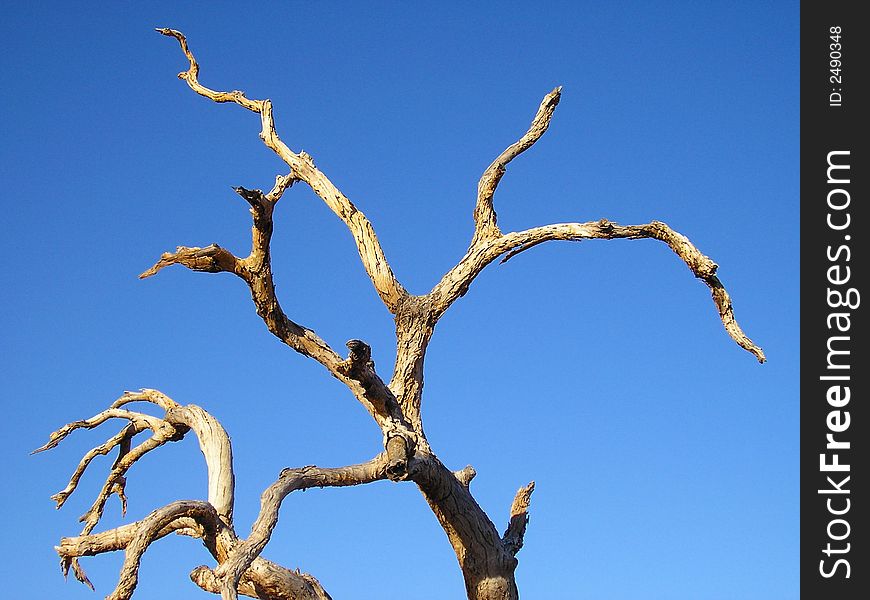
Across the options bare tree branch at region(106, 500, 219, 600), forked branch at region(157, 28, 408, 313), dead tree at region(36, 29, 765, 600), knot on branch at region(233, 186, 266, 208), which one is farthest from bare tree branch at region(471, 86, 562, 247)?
bare tree branch at region(106, 500, 219, 600)

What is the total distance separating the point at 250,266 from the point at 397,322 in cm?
132

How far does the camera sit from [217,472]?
873 cm

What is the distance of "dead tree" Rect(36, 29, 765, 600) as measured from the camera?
8.01 metres

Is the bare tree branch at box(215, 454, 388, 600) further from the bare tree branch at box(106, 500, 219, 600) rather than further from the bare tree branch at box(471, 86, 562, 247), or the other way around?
the bare tree branch at box(471, 86, 562, 247)

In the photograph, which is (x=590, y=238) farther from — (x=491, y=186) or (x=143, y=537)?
(x=143, y=537)

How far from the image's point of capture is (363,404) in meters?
8.83

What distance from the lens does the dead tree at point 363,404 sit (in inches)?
315
